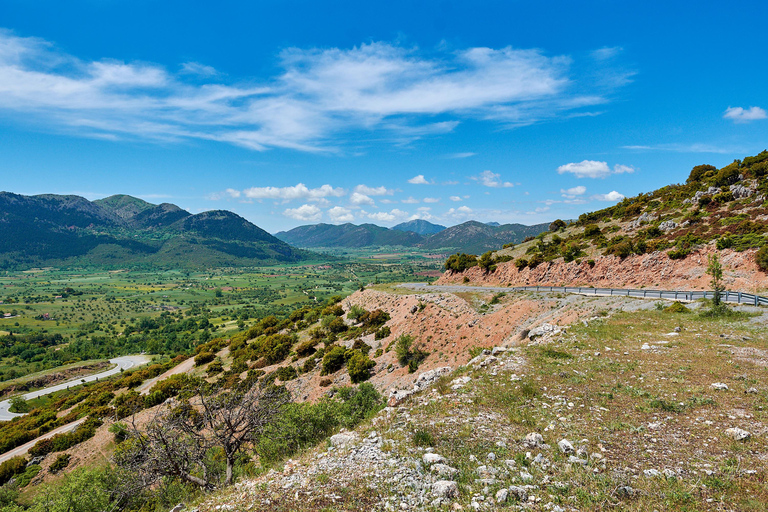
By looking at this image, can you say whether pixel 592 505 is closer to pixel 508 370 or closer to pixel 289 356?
pixel 508 370

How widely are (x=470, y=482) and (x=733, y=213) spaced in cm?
6016

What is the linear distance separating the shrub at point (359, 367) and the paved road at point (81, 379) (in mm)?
81288

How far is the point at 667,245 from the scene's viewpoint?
4262 cm

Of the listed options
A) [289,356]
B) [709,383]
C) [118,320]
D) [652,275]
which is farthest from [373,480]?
[118,320]

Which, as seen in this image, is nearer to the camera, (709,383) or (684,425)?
(684,425)

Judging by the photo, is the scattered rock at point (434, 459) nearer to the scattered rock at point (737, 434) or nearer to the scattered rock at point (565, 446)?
the scattered rock at point (565, 446)

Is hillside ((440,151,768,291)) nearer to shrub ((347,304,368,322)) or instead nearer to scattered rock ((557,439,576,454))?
shrub ((347,304,368,322))

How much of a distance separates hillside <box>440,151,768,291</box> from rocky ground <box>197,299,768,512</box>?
27.6 metres

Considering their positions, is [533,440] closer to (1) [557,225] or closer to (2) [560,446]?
(2) [560,446]

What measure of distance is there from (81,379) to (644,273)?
131 m

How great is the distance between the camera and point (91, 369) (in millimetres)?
94250

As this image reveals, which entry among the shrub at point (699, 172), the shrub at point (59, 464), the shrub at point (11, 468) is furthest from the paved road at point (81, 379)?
the shrub at point (699, 172)

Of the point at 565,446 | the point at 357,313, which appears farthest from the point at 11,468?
the point at 565,446

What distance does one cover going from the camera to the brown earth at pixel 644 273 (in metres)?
34.3
